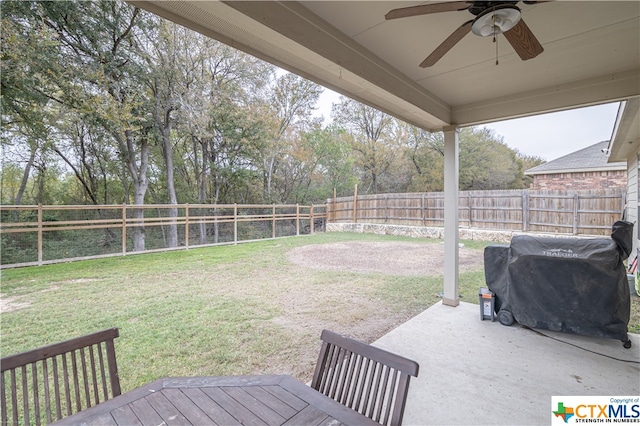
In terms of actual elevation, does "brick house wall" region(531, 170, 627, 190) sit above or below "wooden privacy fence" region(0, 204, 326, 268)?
above

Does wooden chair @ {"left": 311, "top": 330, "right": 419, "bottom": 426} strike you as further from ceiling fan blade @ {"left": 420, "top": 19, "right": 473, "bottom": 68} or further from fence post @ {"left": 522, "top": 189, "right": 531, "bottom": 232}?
fence post @ {"left": 522, "top": 189, "right": 531, "bottom": 232}

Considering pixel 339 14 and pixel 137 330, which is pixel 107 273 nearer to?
pixel 137 330

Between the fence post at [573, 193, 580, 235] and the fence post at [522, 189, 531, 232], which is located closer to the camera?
the fence post at [573, 193, 580, 235]

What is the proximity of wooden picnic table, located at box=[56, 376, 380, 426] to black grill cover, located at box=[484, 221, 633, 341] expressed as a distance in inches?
104

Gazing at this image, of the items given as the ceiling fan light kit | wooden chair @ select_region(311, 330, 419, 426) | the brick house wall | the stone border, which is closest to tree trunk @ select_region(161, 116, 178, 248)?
the stone border

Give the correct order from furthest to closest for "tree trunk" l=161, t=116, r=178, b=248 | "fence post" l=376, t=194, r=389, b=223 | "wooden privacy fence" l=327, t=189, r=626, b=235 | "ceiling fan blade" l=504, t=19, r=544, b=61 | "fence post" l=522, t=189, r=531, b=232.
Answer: "fence post" l=376, t=194, r=389, b=223, "tree trunk" l=161, t=116, r=178, b=248, "fence post" l=522, t=189, r=531, b=232, "wooden privacy fence" l=327, t=189, r=626, b=235, "ceiling fan blade" l=504, t=19, r=544, b=61

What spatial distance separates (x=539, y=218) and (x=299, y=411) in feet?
32.1

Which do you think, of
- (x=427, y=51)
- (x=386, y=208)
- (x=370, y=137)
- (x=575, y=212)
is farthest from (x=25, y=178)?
(x=370, y=137)

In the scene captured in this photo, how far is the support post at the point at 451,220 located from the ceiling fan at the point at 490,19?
6.24ft

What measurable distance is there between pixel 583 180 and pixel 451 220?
9498 mm

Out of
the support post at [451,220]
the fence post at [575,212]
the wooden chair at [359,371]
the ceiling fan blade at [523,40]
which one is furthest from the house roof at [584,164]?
the wooden chair at [359,371]

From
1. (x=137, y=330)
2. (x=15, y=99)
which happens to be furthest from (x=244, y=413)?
(x=15, y=99)

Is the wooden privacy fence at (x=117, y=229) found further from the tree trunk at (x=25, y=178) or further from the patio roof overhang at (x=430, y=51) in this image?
the patio roof overhang at (x=430, y=51)

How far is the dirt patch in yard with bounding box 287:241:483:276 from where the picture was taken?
231 inches
